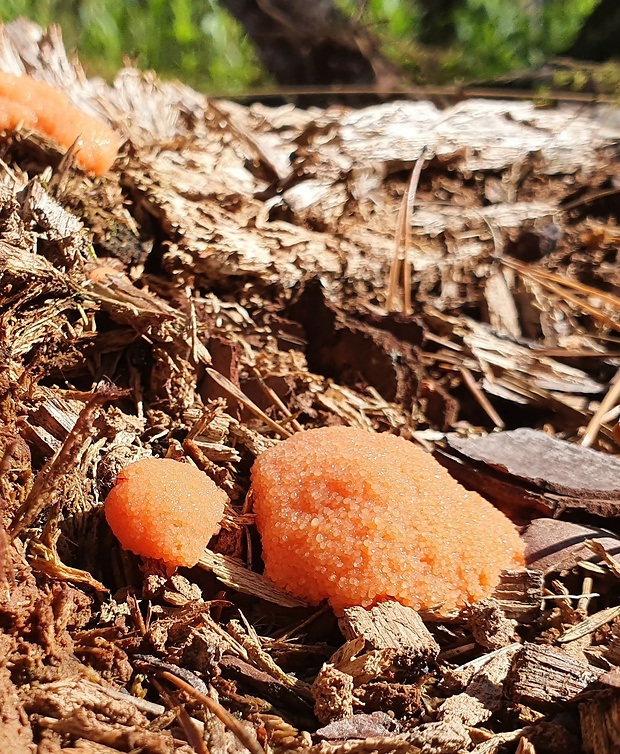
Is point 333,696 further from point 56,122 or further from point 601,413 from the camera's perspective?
point 56,122

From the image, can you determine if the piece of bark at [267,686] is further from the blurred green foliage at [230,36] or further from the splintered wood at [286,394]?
the blurred green foliage at [230,36]

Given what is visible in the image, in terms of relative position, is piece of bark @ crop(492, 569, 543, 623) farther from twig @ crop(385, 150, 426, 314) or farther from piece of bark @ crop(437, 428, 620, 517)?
twig @ crop(385, 150, 426, 314)

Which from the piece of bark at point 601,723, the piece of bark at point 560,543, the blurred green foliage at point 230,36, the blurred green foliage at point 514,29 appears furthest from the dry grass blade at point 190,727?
the blurred green foliage at point 514,29

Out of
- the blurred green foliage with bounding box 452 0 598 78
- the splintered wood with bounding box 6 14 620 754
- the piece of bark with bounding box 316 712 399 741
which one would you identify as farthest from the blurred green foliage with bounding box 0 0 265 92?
→ the piece of bark with bounding box 316 712 399 741

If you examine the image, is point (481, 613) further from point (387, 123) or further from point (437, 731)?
point (387, 123)

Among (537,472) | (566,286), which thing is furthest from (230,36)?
(537,472)

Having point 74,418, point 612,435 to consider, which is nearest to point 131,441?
point 74,418

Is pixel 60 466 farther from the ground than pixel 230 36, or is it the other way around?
pixel 230 36
